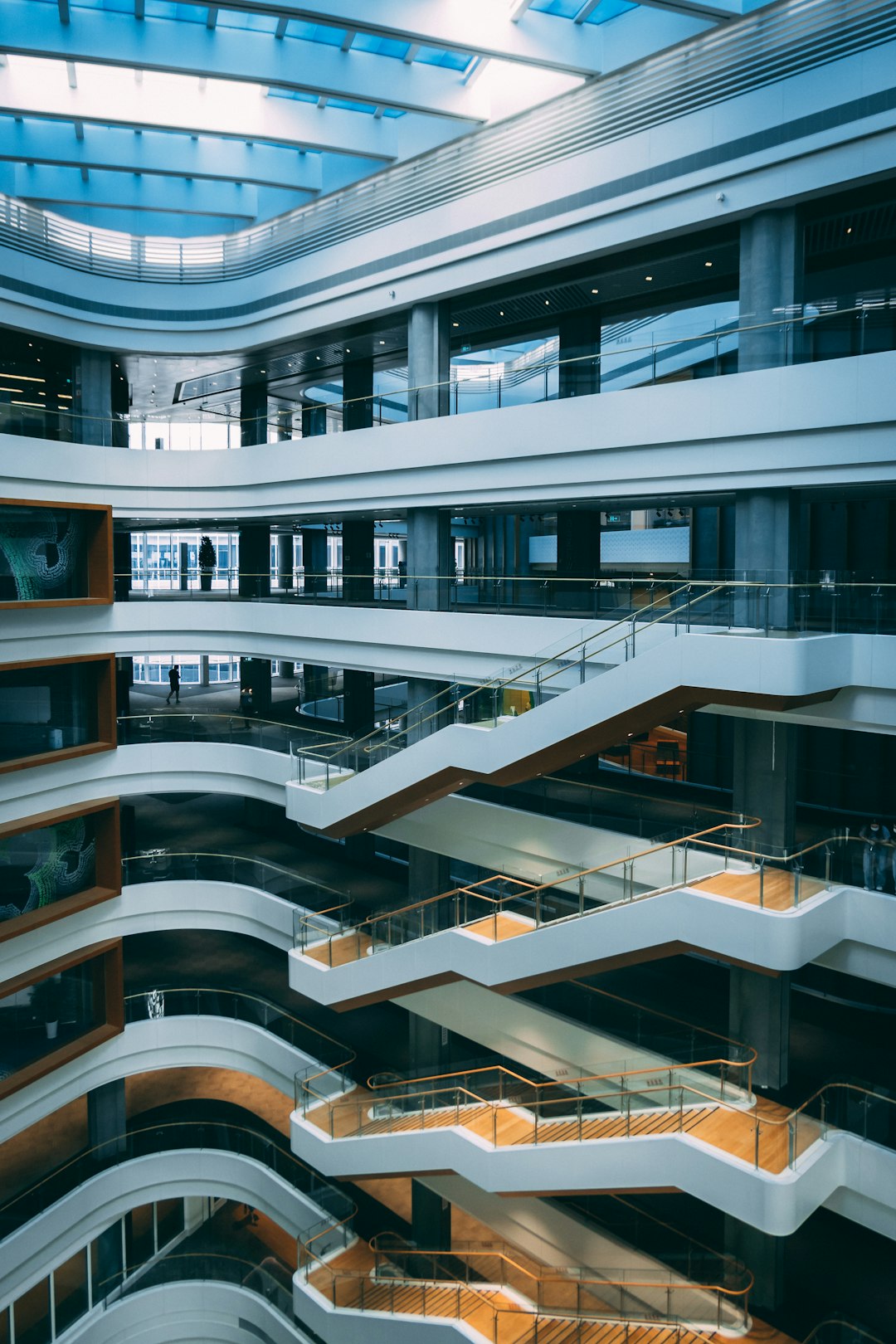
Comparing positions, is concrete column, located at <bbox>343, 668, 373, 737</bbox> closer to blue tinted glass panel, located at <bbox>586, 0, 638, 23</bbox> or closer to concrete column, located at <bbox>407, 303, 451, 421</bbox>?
concrete column, located at <bbox>407, 303, 451, 421</bbox>

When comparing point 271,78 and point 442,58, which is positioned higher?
point 442,58

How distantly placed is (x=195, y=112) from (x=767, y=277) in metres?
9.31

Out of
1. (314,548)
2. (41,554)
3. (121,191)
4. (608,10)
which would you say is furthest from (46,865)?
(608,10)

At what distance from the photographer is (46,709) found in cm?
1603

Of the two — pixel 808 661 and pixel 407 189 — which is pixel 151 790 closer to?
pixel 407 189

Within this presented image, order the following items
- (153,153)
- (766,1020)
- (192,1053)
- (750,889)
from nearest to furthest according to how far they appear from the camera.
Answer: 1. (750,889)
2. (766,1020)
3. (153,153)
4. (192,1053)

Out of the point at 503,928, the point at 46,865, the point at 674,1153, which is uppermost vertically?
the point at 503,928

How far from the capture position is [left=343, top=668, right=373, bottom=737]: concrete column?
67.6 feet

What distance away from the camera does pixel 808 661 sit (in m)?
9.16

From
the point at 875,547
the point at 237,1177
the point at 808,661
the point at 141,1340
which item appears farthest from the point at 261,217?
the point at 141,1340

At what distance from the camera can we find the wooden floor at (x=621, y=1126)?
375 inches

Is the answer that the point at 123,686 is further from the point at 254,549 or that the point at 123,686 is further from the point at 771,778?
the point at 771,778

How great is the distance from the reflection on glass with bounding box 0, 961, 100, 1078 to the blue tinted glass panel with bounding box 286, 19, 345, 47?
50.6ft

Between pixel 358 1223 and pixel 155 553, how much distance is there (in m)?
23.9
